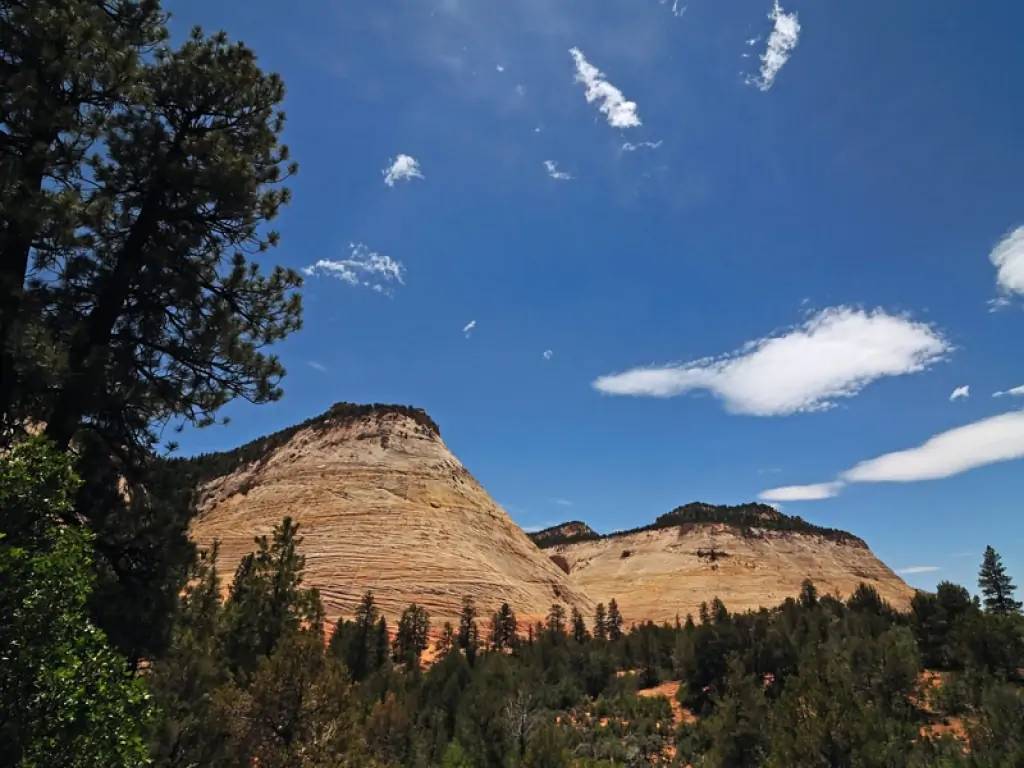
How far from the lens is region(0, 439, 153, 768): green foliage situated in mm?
5480

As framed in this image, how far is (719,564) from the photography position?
114 meters

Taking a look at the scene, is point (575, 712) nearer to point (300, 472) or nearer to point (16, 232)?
point (16, 232)

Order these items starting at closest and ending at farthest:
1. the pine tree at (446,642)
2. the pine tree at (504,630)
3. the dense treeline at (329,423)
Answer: the pine tree at (446,642) → the pine tree at (504,630) → the dense treeline at (329,423)

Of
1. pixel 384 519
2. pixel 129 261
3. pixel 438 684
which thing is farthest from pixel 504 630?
pixel 129 261

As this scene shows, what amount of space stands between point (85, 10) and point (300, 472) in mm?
77852

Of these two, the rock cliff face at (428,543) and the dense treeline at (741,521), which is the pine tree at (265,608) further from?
the dense treeline at (741,521)

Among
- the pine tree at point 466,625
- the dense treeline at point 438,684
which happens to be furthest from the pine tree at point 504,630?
the pine tree at point 466,625

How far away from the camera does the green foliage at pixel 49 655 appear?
216 inches

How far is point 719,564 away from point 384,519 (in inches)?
2746

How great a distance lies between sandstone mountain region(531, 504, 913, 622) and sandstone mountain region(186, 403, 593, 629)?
81.1 ft

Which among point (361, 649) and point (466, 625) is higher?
point (466, 625)

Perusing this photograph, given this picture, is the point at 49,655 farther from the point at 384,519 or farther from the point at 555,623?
the point at 384,519

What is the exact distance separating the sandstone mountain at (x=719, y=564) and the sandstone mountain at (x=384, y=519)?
24.7 meters

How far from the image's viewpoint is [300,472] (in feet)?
270
